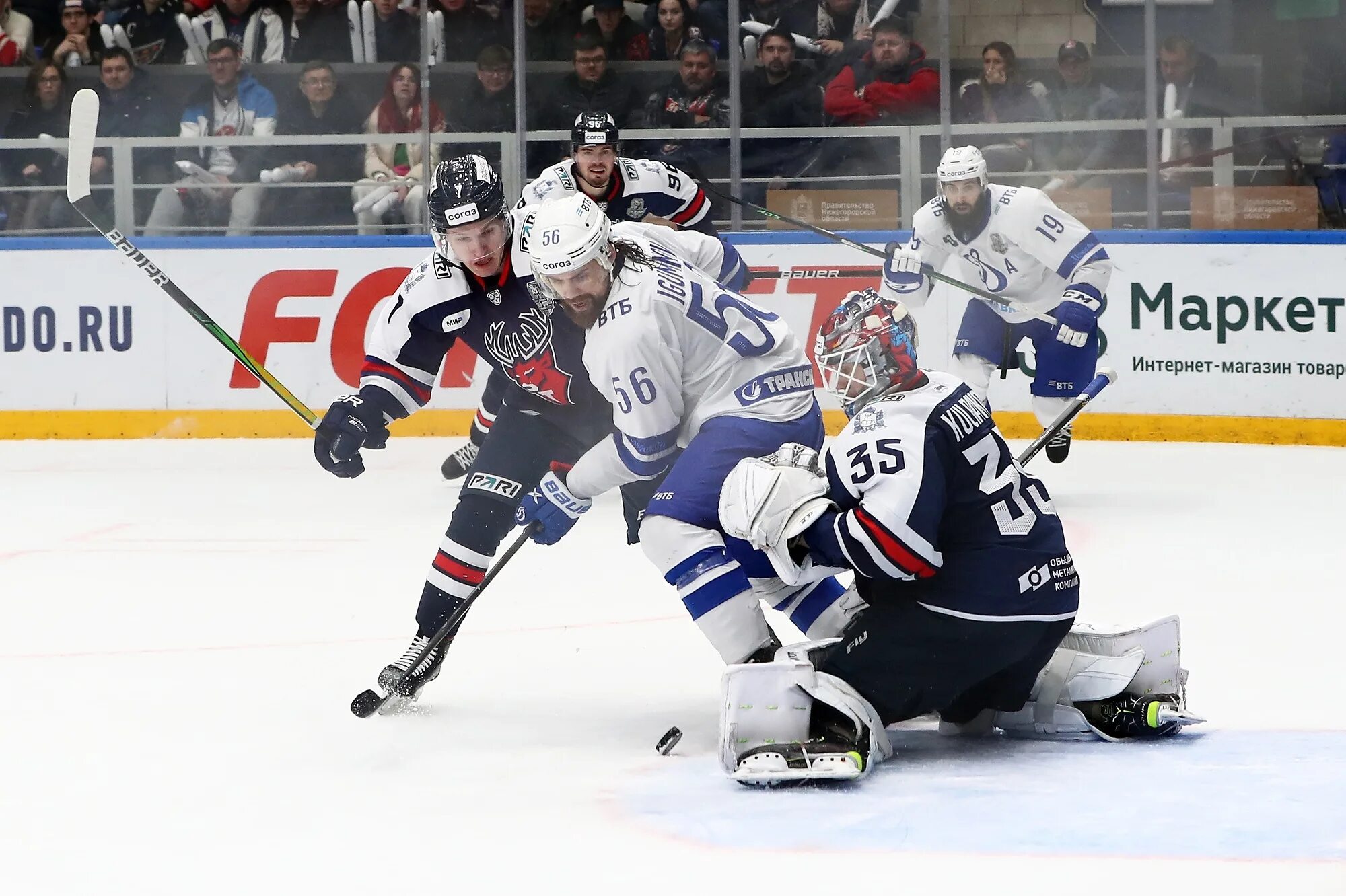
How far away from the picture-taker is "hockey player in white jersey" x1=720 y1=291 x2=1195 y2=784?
286 centimetres

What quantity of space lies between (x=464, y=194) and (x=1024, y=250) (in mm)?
3554

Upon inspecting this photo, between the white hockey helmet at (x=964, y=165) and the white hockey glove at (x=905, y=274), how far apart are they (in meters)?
0.44

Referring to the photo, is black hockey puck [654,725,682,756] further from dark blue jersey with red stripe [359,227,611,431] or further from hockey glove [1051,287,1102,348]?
hockey glove [1051,287,1102,348]

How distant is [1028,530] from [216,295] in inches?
236

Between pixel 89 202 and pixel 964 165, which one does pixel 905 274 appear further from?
pixel 89 202

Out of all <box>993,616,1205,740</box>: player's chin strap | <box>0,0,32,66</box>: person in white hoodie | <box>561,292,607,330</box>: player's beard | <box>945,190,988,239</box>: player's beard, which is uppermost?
<box>0,0,32,66</box>: person in white hoodie

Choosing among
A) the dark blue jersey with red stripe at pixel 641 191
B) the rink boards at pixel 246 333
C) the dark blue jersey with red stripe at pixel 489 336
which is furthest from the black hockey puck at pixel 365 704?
the rink boards at pixel 246 333

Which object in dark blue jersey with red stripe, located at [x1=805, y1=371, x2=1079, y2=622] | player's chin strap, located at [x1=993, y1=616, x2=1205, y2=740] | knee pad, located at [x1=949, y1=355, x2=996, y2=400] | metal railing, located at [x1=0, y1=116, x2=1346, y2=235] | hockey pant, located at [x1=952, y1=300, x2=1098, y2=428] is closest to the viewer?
dark blue jersey with red stripe, located at [x1=805, y1=371, x2=1079, y2=622]

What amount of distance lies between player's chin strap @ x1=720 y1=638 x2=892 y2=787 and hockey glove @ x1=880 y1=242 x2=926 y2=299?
4.03m

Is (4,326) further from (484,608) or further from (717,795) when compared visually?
(717,795)

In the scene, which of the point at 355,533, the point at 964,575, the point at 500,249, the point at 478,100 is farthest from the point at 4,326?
the point at 964,575

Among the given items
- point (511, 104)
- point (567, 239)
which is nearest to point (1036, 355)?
point (511, 104)

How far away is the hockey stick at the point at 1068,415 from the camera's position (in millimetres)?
5102

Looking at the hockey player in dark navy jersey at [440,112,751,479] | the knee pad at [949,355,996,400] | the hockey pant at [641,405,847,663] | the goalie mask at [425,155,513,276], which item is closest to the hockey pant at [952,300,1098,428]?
the knee pad at [949,355,996,400]
